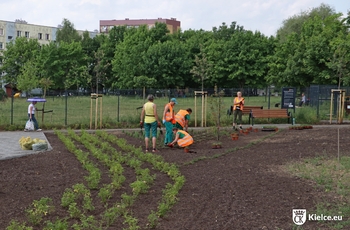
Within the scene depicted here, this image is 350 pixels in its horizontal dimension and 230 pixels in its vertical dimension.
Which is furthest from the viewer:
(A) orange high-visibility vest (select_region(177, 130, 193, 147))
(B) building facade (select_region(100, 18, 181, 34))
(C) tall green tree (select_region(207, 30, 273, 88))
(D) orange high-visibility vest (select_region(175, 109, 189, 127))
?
(B) building facade (select_region(100, 18, 181, 34))

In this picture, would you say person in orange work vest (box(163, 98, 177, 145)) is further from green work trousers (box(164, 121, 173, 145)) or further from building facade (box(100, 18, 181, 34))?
building facade (box(100, 18, 181, 34))

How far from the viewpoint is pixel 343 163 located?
11227 mm

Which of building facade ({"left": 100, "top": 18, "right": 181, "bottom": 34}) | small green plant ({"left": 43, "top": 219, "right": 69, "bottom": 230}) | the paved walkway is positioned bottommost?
the paved walkway

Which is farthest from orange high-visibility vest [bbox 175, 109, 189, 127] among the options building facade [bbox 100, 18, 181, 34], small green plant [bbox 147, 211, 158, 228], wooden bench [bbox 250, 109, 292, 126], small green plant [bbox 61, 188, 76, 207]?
building facade [bbox 100, 18, 181, 34]

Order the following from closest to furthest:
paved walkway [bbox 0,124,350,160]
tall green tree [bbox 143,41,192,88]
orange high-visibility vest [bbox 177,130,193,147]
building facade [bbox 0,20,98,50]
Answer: paved walkway [bbox 0,124,350,160], orange high-visibility vest [bbox 177,130,193,147], tall green tree [bbox 143,41,192,88], building facade [bbox 0,20,98,50]

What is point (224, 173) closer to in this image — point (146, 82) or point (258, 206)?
point (258, 206)

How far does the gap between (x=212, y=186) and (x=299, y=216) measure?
2.55 m

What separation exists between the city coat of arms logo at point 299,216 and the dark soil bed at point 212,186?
77mm

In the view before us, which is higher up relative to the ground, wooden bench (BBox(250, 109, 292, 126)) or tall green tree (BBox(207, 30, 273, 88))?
tall green tree (BBox(207, 30, 273, 88))

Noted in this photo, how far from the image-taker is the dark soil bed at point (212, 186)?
23.0 ft

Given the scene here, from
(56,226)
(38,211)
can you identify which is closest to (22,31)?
(38,211)

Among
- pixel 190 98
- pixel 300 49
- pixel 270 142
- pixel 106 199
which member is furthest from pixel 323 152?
pixel 300 49

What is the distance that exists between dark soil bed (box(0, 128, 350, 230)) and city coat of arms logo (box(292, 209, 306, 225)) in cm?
8

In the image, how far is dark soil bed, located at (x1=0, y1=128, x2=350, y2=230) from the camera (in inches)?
276
